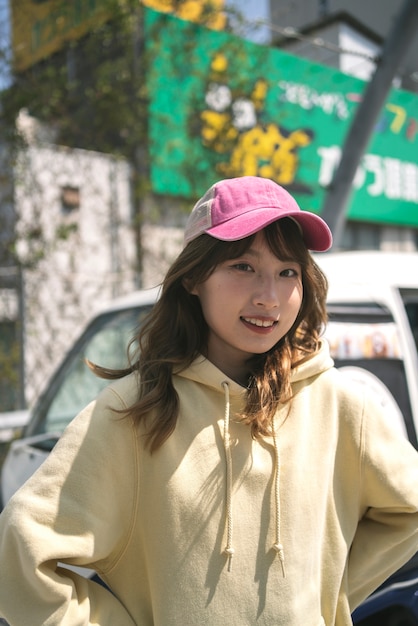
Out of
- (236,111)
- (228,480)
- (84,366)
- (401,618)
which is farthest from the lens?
(236,111)

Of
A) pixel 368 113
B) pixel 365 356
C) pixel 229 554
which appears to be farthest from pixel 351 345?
pixel 368 113

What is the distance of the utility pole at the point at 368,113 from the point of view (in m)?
4.61

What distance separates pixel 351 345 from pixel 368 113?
2783 millimetres

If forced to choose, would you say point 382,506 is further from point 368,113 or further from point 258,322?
point 368,113

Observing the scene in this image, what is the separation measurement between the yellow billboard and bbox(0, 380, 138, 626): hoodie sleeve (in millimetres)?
5405

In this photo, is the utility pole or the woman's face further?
the utility pole

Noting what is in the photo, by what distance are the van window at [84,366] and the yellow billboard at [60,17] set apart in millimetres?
3747

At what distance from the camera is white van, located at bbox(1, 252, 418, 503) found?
2.51 meters

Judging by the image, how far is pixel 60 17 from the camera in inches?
255

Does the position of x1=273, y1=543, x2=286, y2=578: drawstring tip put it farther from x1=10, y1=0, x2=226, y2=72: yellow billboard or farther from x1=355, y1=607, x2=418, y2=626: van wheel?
x1=10, y1=0, x2=226, y2=72: yellow billboard

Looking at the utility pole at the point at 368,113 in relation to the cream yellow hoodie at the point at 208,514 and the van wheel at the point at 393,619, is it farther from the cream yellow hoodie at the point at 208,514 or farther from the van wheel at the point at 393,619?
the cream yellow hoodie at the point at 208,514

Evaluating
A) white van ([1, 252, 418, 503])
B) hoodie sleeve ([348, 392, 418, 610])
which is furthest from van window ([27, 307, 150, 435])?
hoodie sleeve ([348, 392, 418, 610])

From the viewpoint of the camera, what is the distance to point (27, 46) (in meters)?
5.94

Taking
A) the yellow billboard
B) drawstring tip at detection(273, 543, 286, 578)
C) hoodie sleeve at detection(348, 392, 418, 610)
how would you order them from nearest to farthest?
drawstring tip at detection(273, 543, 286, 578)
hoodie sleeve at detection(348, 392, 418, 610)
the yellow billboard
